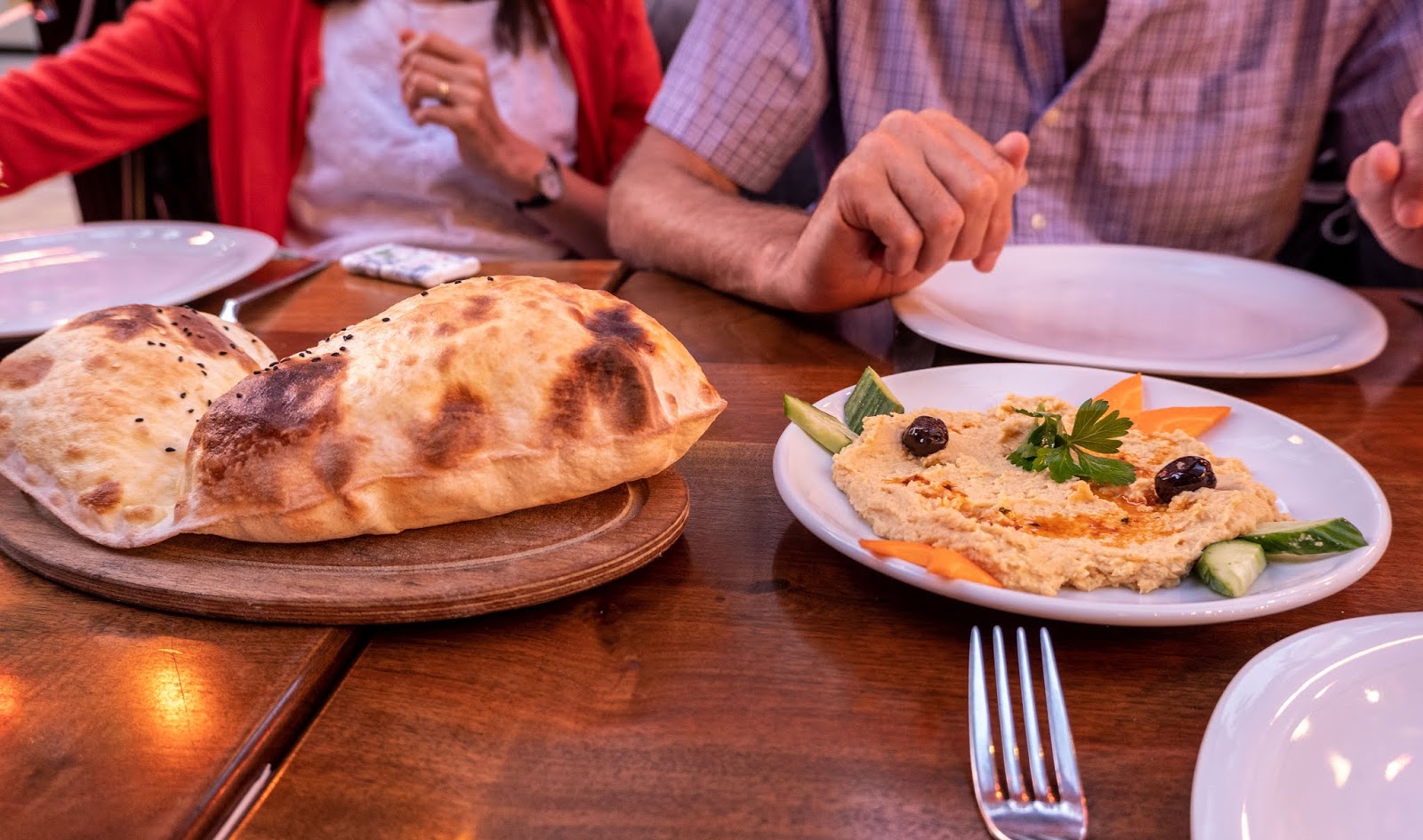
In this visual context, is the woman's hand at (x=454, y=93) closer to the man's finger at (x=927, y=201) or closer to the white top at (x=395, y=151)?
the white top at (x=395, y=151)

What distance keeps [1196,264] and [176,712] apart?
1440mm

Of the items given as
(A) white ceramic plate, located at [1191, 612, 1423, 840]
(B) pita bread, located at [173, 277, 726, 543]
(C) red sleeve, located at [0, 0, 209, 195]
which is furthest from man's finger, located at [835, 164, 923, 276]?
(C) red sleeve, located at [0, 0, 209, 195]

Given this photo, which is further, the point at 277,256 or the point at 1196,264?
the point at 277,256

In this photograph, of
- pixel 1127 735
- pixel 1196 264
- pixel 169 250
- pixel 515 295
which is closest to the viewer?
pixel 1127 735

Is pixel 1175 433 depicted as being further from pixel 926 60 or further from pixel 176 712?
pixel 926 60

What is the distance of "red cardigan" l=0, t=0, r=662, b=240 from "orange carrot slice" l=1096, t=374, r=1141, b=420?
1.67 m

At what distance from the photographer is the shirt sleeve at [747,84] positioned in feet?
5.99

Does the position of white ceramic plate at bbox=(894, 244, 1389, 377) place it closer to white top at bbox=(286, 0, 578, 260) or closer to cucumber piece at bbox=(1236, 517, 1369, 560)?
cucumber piece at bbox=(1236, 517, 1369, 560)

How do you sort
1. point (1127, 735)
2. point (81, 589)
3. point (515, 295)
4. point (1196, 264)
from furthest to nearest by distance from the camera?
point (1196, 264), point (515, 295), point (81, 589), point (1127, 735)

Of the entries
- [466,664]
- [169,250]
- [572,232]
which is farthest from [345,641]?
[572,232]

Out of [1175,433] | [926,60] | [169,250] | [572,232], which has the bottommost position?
[572,232]

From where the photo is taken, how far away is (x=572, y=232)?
7.61 ft

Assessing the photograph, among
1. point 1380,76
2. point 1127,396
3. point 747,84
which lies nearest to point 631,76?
point 747,84

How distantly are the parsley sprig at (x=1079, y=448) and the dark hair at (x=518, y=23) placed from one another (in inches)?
72.0
